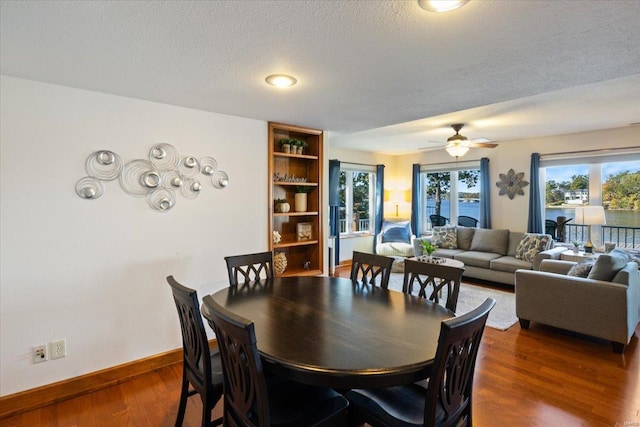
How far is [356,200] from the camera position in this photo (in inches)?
282

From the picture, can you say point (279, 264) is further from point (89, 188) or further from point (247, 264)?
point (89, 188)

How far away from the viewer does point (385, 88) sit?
7.52ft

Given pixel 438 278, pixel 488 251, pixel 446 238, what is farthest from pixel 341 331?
pixel 446 238

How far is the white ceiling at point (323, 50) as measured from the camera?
1350 mm

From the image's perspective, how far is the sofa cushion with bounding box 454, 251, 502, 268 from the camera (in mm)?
5195

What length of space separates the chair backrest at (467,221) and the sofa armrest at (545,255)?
181 cm

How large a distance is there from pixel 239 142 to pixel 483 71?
2.11 metres

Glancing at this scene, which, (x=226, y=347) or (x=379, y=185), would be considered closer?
(x=226, y=347)

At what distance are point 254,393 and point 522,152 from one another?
5.99 meters

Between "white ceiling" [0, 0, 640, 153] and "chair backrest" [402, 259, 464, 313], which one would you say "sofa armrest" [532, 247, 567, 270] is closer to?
"white ceiling" [0, 0, 640, 153]

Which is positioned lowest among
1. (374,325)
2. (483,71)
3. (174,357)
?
(174,357)

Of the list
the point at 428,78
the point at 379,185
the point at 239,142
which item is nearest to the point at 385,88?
the point at 428,78

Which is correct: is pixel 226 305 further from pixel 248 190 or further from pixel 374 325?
pixel 248 190

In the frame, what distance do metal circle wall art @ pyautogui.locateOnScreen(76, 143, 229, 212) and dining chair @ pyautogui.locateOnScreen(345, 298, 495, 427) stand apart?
2.09 metres
